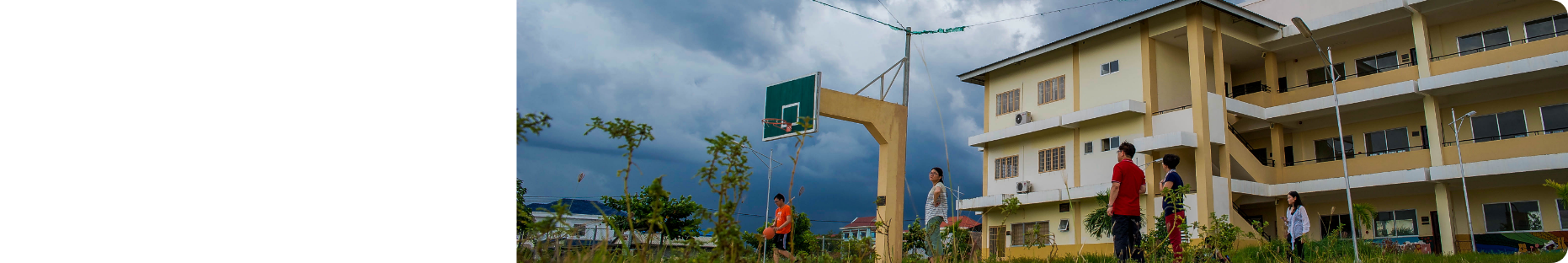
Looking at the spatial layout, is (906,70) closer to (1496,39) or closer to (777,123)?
(777,123)

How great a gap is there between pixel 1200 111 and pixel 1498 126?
20.5ft

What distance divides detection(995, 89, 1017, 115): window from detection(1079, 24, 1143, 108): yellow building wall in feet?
8.49

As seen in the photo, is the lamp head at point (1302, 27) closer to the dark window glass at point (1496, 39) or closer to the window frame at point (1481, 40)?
the window frame at point (1481, 40)

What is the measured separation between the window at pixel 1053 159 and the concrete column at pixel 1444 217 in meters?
8.25

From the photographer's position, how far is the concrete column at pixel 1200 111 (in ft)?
64.9

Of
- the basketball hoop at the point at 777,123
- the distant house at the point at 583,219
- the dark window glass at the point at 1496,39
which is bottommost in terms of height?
the distant house at the point at 583,219

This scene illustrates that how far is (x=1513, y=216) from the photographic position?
758 inches

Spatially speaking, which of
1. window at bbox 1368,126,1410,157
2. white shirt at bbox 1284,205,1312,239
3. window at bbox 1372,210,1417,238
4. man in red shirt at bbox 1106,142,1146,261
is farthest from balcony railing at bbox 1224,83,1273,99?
Result: man in red shirt at bbox 1106,142,1146,261

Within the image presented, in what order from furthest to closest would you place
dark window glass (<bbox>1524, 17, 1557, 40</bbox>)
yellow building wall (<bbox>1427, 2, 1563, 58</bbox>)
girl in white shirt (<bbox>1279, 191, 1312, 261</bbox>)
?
yellow building wall (<bbox>1427, 2, 1563, 58</bbox>) → dark window glass (<bbox>1524, 17, 1557, 40</bbox>) → girl in white shirt (<bbox>1279, 191, 1312, 261</bbox>)

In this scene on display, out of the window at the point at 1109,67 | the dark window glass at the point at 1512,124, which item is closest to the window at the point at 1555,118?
the dark window glass at the point at 1512,124

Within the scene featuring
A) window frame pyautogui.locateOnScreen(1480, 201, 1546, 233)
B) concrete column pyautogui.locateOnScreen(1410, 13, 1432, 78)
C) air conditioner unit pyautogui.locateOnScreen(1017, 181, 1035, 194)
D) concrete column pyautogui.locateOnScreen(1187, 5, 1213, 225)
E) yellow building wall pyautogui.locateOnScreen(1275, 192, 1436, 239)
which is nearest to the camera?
window frame pyautogui.locateOnScreen(1480, 201, 1546, 233)

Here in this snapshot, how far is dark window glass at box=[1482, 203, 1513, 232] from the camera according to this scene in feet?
63.5

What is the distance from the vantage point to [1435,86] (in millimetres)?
18875

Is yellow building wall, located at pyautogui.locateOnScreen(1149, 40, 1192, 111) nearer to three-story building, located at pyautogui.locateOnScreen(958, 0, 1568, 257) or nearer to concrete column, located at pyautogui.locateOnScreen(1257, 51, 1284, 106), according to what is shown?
three-story building, located at pyautogui.locateOnScreen(958, 0, 1568, 257)
